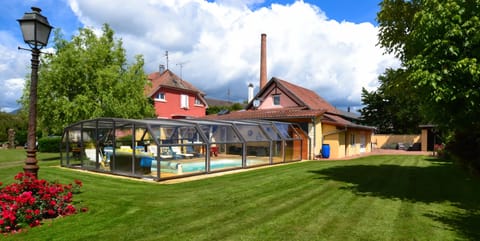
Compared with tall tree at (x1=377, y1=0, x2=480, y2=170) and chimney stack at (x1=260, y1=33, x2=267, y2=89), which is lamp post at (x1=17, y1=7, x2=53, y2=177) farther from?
chimney stack at (x1=260, y1=33, x2=267, y2=89)

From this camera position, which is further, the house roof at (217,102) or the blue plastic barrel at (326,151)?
the house roof at (217,102)

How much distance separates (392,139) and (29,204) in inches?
1508

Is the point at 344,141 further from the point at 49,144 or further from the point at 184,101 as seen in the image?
the point at 49,144

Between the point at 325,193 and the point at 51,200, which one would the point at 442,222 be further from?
the point at 51,200

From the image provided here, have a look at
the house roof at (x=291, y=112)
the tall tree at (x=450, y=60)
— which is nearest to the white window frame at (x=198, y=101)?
the house roof at (x=291, y=112)

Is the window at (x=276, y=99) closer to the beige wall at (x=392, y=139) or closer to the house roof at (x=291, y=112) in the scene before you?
the house roof at (x=291, y=112)

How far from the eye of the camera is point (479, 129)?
9414 mm

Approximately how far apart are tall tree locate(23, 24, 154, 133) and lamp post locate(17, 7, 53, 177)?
13099mm

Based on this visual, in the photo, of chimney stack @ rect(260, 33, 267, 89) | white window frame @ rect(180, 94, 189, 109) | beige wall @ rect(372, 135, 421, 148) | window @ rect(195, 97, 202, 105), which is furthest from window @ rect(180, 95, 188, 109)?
beige wall @ rect(372, 135, 421, 148)

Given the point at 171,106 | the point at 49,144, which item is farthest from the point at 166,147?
the point at 171,106

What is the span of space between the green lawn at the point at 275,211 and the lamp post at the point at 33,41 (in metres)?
1.47

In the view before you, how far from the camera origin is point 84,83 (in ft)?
62.0

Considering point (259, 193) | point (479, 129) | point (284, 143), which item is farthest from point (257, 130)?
point (479, 129)

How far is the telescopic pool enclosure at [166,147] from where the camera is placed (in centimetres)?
1172
